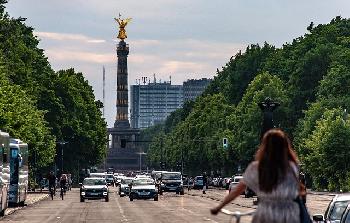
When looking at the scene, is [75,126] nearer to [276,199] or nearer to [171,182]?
[171,182]

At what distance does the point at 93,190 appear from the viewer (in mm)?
79812

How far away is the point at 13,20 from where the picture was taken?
106875 mm

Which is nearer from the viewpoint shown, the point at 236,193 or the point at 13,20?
the point at 236,193

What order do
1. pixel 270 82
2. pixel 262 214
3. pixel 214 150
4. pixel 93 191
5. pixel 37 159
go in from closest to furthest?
pixel 262 214
pixel 93 191
pixel 37 159
pixel 270 82
pixel 214 150

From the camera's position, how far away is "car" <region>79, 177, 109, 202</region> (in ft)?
260

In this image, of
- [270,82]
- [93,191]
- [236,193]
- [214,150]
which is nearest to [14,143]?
[93,191]

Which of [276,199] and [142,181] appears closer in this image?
[276,199]

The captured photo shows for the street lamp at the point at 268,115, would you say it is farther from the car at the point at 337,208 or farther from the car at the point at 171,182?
the car at the point at 171,182

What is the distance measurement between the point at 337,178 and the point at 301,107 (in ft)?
115

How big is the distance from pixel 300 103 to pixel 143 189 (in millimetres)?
59979

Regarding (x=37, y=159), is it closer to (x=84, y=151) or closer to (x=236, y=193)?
(x=84, y=151)

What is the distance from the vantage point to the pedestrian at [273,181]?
11.8m

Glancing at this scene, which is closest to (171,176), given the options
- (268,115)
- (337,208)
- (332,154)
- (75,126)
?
(332,154)

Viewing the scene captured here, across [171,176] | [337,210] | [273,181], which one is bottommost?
[337,210]
